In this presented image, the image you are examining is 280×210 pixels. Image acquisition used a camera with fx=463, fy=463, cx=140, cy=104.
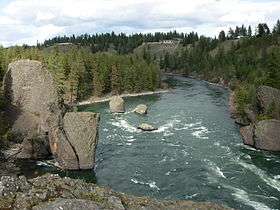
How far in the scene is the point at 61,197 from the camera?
83.9 ft

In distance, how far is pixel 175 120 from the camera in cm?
10650

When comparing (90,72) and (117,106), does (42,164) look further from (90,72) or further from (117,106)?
(90,72)

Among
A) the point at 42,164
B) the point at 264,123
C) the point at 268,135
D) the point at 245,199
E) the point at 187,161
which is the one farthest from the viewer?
the point at 264,123

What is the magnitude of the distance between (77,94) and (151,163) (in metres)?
77.2

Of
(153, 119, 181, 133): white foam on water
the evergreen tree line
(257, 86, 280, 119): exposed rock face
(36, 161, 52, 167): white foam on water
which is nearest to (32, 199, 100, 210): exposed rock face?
(36, 161, 52, 167): white foam on water

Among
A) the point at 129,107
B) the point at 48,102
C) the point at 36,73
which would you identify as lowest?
the point at 129,107

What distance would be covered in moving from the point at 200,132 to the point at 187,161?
68.7ft

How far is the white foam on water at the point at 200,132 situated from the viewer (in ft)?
294

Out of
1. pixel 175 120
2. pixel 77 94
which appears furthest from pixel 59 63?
pixel 175 120

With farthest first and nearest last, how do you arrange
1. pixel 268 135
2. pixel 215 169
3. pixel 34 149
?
pixel 268 135 → pixel 34 149 → pixel 215 169

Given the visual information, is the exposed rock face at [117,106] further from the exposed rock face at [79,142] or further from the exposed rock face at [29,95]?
the exposed rock face at [79,142]

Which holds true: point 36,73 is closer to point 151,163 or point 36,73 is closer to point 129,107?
point 151,163

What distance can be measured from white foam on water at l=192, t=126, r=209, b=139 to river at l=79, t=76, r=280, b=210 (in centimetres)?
6

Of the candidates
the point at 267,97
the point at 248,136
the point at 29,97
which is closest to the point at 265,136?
the point at 248,136
